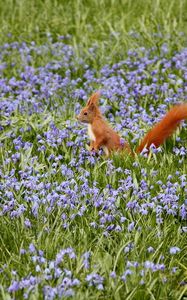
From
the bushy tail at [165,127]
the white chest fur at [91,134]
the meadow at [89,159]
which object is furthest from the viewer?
the white chest fur at [91,134]

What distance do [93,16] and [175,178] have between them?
190 inches

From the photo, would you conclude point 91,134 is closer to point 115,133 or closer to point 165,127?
point 115,133

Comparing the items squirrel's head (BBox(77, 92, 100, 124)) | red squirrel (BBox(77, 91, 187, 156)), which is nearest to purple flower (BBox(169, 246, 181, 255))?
red squirrel (BBox(77, 91, 187, 156))

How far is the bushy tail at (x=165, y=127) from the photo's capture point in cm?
566

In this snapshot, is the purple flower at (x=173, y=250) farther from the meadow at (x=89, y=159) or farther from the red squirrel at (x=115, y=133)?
the red squirrel at (x=115, y=133)

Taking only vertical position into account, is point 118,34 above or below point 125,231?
above

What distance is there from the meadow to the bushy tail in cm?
14

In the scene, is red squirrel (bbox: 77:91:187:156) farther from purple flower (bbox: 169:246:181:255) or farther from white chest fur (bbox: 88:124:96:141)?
purple flower (bbox: 169:246:181:255)

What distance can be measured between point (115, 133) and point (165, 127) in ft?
1.22

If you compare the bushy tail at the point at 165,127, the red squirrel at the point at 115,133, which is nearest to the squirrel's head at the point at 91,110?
the red squirrel at the point at 115,133

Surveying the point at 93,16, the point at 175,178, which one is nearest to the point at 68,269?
the point at 175,178

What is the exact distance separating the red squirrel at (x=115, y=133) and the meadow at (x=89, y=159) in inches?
4.7

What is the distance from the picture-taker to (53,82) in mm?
7570

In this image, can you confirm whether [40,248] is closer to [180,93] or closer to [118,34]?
[180,93]
